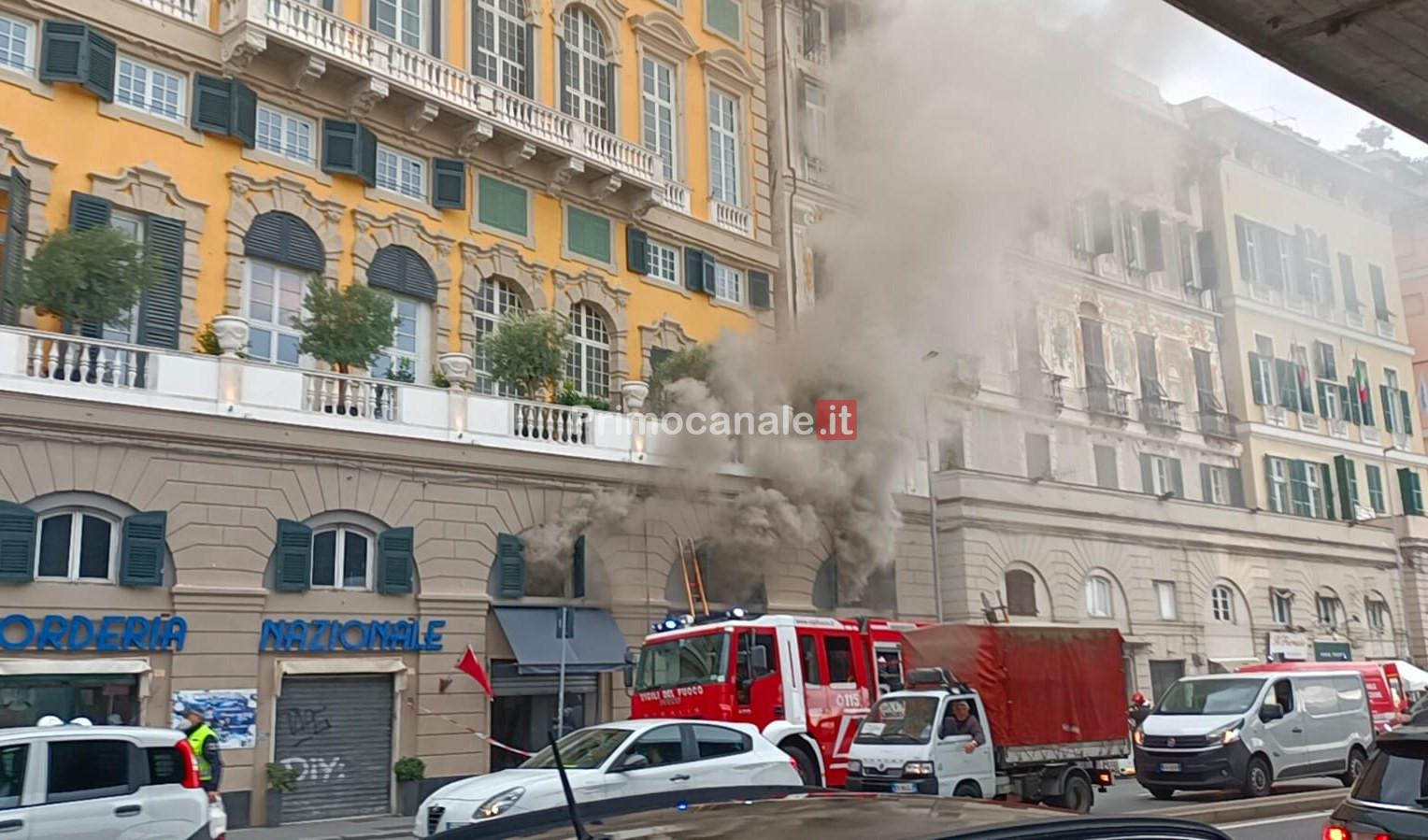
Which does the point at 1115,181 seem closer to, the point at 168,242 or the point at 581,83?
the point at 581,83

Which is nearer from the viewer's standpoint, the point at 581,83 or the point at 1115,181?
the point at 581,83

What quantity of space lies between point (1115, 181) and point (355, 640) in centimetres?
2385

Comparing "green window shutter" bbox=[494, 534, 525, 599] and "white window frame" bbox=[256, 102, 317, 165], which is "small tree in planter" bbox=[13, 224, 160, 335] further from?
"green window shutter" bbox=[494, 534, 525, 599]

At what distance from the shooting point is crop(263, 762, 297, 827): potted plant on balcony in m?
18.0

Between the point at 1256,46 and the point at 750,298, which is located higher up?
the point at 750,298

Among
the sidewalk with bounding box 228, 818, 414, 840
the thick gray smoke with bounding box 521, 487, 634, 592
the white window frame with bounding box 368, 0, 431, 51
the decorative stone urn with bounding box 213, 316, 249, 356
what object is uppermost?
the white window frame with bounding box 368, 0, 431, 51

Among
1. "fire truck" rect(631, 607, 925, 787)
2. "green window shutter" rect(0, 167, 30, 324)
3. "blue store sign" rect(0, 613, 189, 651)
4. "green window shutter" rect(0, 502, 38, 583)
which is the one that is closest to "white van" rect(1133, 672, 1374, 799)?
"fire truck" rect(631, 607, 925, 787)

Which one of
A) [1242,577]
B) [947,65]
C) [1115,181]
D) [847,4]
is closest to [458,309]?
[947,65]

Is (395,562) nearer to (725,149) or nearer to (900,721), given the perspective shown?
(900,721)

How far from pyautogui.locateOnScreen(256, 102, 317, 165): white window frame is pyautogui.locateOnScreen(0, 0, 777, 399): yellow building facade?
34mm

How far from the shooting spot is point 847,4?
3222 centimetres

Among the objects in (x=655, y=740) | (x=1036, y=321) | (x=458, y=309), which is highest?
(x=1036, y=321)

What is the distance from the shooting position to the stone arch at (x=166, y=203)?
19.0m

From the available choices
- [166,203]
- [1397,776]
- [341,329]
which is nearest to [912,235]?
[341,329]
